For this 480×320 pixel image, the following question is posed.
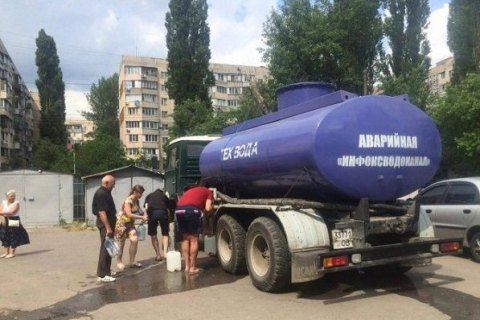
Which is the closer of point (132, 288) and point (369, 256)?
point (369, 256)

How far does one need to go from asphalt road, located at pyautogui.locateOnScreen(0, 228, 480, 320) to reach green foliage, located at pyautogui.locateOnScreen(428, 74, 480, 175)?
9.15 meters

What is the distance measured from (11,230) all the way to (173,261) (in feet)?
16.6

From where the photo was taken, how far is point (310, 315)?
5902 millimetres

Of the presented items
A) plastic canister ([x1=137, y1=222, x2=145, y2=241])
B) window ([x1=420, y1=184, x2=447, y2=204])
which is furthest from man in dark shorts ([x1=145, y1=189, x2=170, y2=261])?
window ([x1=420, y1=184, x2=447, y2=204])

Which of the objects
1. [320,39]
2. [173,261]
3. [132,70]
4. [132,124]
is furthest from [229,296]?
[132,70]

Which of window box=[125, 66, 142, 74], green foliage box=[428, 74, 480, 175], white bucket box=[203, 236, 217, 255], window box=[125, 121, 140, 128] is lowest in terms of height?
white bucket box=[203, 236, 217, 255]

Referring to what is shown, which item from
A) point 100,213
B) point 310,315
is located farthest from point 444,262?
point 100,213

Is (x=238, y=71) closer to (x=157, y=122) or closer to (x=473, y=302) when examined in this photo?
(x=157, y=122)

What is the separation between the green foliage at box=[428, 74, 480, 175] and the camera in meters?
17.4

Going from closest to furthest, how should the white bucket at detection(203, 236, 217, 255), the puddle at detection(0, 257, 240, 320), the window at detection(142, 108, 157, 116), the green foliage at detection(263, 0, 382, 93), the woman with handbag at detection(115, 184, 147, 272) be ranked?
the puddle at detection(0, 257, 240, 320) < the white bucket at detection(203, 236, 217, 255) < the woman with handbag at detection(115, 184, 147, 272) < the green foliage at detection(263, 0, 382, 93) < the window at detection(142, 108, 157, 116)

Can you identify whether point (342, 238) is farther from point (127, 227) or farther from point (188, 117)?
point (188, 117)

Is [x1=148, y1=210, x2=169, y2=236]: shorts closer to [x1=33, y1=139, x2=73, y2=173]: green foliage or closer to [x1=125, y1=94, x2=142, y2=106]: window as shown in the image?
[x1=33, y1=139, x2=73, y2=173]: green foliage

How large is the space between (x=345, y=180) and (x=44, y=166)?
5609 centimetres

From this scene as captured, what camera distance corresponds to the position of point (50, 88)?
6419 centimetres
